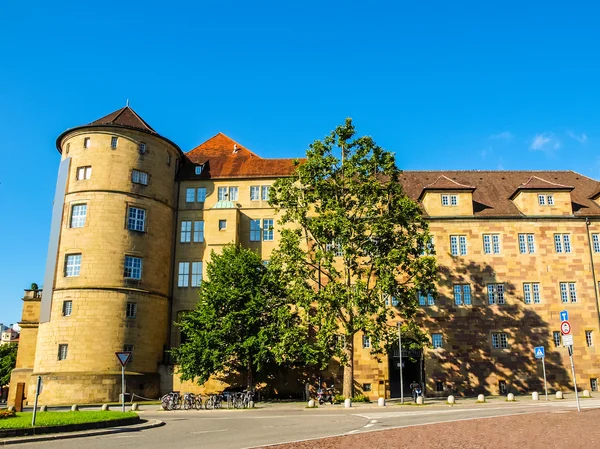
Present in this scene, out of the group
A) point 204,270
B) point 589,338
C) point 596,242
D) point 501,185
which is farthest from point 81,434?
point 596,242

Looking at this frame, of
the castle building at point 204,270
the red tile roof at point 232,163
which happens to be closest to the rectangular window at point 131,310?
the castle building at point 204,270

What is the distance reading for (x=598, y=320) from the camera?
42656 mm

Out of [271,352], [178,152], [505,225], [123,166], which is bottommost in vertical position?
[271,352]

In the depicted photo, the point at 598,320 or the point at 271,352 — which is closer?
the point at 271,352

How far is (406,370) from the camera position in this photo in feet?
145

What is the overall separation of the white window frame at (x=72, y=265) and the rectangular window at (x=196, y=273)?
880cm

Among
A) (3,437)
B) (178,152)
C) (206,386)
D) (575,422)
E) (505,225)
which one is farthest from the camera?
(178,152)

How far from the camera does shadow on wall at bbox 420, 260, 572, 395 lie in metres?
41.1

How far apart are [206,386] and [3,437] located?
83.8ft

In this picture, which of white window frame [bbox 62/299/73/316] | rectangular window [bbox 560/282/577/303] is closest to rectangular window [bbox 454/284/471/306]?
rectangular window [bbox 560/282/577/303]

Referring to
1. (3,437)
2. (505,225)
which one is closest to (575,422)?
(3,437)

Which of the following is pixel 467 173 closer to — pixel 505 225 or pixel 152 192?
pixel 505 225

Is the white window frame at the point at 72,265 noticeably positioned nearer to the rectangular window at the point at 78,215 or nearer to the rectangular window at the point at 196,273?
the rectangular window at the point at 78,215

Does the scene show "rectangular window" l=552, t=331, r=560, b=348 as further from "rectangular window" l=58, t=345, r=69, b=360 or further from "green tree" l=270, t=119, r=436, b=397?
"rectangular window" l=58, t=345, r=69, b=360
